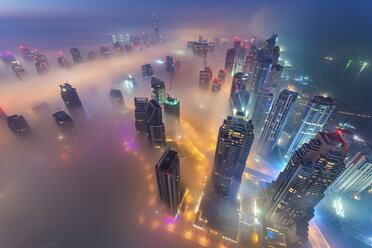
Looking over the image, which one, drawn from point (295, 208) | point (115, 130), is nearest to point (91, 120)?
point (115, 130)

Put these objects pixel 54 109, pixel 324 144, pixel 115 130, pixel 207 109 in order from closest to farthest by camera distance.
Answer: pixel 324 144 < pixel 115 130 < pixel 54 109 < pixel 207 109

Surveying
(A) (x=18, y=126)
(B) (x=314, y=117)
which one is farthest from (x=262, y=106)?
(A) (x=18, y=126)

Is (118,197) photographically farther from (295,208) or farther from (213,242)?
(295,208)

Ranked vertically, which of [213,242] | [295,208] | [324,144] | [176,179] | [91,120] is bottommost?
[213,242]

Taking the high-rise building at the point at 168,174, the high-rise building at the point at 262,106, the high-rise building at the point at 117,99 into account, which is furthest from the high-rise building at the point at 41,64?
Answer: the high-rise building at the point at 262,106

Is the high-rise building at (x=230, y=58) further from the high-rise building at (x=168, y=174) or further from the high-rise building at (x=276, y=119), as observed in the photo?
A: the high-rise building at (x=168, y=174)

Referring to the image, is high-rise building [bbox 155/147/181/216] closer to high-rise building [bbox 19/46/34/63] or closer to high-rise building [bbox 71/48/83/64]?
high-rise building [bbox 71/48/83/64]

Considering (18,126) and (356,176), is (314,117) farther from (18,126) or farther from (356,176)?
(18,126)
